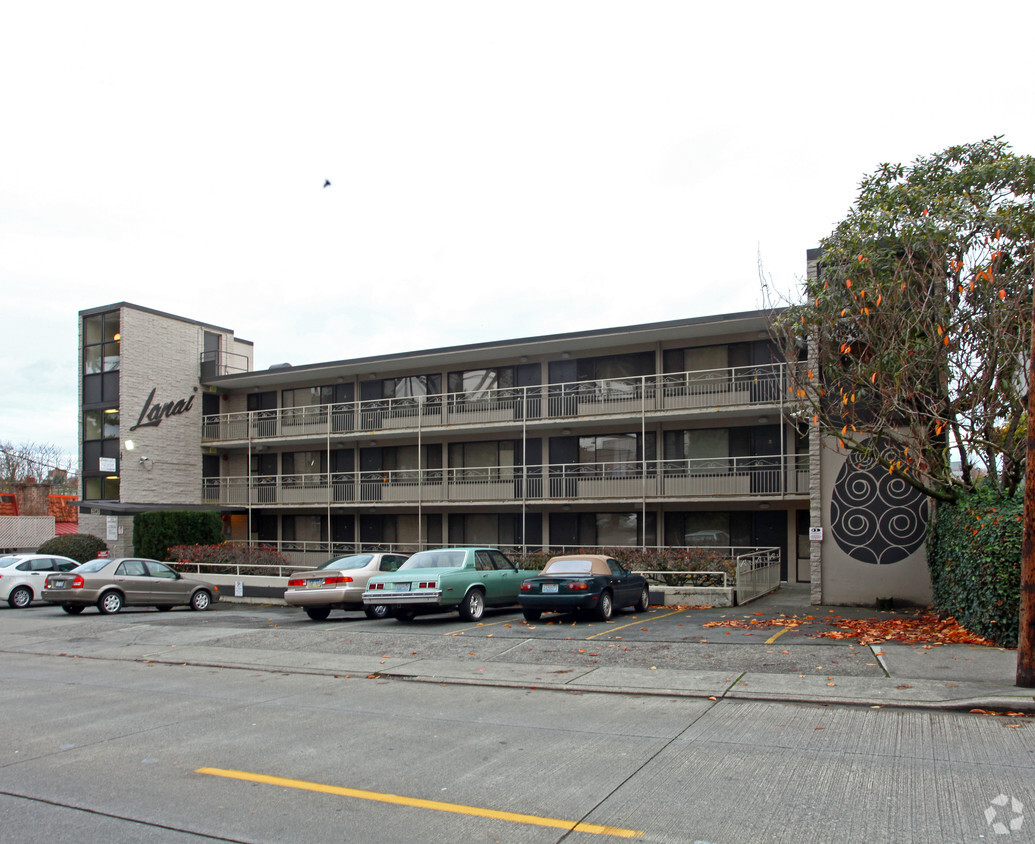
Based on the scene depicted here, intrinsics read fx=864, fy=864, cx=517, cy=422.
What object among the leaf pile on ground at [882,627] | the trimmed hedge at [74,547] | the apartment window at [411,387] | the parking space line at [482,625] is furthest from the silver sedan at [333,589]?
the trimmed hedge at [74,547]

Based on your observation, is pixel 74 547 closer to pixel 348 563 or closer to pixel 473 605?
pixel 348 563

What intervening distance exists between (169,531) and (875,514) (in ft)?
75.6

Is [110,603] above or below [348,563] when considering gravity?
below

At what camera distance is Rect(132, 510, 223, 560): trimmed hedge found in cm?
3011

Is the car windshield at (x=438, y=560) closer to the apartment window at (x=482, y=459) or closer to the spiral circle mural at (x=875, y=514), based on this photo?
the spiral circle mural at (x=875, y=514)

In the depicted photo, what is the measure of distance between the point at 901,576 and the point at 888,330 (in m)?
6.45

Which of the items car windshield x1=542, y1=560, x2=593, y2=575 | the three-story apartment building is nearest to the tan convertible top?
car windshield x1=542, y1=560, x2=593, y2=575

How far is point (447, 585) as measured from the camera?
1616 cm

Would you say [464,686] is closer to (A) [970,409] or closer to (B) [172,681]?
(B) [172,681]

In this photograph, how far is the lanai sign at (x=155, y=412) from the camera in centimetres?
3423

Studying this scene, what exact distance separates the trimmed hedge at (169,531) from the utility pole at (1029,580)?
88.7ft

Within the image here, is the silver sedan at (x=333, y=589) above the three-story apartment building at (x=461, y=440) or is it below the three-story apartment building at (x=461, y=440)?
below

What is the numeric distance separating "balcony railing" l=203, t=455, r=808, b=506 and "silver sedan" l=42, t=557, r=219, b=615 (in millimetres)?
9939

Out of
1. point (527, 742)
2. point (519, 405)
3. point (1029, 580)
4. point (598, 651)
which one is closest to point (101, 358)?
point (519, 405)
